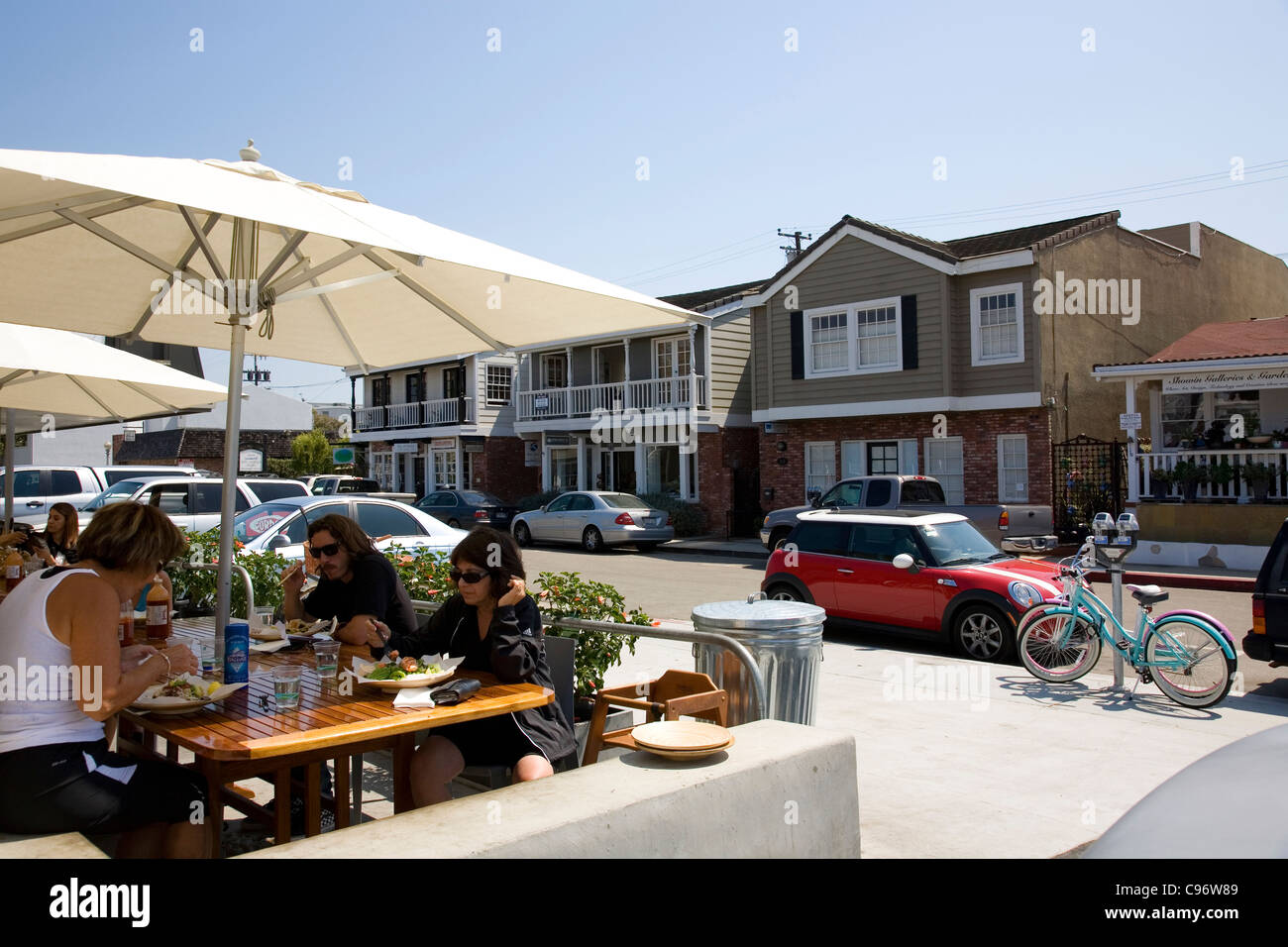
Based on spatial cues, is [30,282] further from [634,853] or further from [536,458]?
[536,458]

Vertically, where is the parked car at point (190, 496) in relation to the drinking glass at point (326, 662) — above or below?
above

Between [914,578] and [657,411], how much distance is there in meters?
17.5

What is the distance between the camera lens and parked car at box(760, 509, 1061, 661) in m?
9.38

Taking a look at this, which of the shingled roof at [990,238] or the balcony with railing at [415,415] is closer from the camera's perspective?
the shingled roof at [990,238]

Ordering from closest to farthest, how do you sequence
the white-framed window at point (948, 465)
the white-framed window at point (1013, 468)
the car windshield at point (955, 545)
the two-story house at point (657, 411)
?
the car windshield at point (955, 545)
the white-framed window at point (1013, 468)
the white-framed window at point (948, 465)
the two-story house at point (657, 411)

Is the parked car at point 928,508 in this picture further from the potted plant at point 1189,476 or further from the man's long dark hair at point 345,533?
the man's long dark hair at point 345,533

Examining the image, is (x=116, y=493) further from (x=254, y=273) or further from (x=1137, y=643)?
(x=1137, y=643)

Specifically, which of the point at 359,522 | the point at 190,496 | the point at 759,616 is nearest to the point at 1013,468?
the point at 359,522

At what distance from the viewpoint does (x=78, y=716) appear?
3.09 meters

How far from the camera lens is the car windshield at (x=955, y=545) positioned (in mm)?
9906

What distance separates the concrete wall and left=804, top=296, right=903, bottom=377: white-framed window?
18.7 metres

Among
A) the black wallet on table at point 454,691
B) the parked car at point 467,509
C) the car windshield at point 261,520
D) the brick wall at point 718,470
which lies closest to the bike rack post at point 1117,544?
the black wallet on table at point 454,691

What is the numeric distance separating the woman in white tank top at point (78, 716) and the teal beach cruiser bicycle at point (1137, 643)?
6.60m
